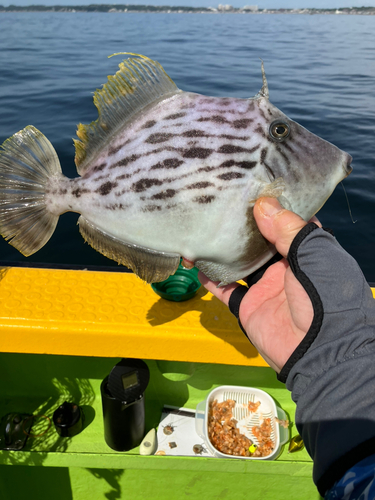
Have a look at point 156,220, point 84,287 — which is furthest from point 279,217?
point 84,287

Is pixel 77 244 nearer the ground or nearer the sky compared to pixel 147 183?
nearer the ground

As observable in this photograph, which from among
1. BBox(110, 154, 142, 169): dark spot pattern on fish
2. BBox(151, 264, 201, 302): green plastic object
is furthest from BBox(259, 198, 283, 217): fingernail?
BBox(151, 264, 201, 302): green plastic object

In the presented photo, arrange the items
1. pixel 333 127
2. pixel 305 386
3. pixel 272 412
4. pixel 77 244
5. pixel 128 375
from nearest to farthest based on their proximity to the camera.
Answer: pixel 305 386 → pixel 128 375 → pixel 272 412 → pixel 77 244 → pixel 333 127

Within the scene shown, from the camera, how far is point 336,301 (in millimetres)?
1537

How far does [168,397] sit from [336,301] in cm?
213

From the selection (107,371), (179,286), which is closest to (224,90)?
(179,286)

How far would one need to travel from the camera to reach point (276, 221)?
1.64 m

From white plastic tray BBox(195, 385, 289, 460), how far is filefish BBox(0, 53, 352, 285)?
1.58m

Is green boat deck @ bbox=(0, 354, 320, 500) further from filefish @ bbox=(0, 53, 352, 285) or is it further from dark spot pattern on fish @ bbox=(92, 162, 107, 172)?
dark spot pattern on fish @ bbox=(92, 162, 107, 172)

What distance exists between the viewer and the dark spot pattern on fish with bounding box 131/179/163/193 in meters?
1.68

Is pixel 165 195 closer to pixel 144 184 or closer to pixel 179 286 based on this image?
pixel 144 184

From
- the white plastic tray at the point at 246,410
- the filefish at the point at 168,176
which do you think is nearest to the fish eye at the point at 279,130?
the filefish at the point at 168,176

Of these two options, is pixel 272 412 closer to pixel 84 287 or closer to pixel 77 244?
pixel 84 287

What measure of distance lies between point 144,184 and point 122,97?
17.2 inches
